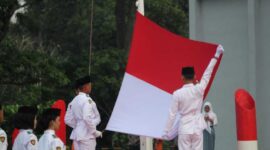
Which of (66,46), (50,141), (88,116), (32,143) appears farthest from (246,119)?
(66,46)

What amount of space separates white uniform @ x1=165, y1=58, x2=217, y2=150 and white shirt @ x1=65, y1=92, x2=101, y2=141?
1.74m

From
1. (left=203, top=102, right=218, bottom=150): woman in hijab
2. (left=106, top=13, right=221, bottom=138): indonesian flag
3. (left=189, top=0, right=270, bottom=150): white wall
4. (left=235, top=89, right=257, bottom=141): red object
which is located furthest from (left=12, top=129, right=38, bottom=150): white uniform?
(left=203, top=102, right=218, bottom=150): woman in hijab

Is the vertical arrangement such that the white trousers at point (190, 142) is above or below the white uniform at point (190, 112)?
below

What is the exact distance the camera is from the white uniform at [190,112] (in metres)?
10.7

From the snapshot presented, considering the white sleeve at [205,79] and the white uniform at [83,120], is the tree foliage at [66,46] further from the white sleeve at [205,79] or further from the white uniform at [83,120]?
the white sleeve at [205,79]

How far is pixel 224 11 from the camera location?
14.8 meters

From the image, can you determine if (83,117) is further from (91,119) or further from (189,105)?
(189,105)

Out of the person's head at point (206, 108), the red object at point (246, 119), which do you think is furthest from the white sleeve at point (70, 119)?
the person's head at point (206, 108)

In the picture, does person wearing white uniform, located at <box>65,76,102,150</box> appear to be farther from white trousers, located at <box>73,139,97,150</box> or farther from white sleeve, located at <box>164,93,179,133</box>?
white sleeve, located at <box>164,93,179,133</box>

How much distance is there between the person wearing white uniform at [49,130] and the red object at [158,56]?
2.50 metres

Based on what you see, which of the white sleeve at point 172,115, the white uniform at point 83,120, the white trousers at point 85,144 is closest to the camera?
the white sleeve at point 172,115

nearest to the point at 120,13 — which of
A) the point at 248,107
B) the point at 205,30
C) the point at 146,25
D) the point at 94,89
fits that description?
the point at 94,89

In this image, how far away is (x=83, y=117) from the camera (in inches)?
480

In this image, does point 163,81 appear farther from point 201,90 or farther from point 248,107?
point 248,107
